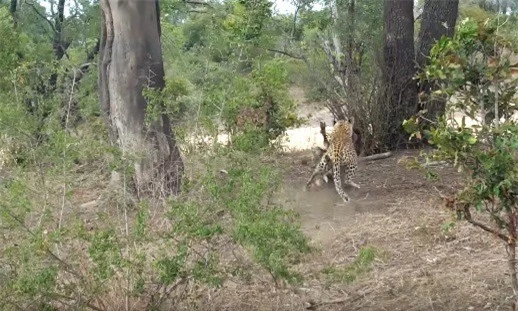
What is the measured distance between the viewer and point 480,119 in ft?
15.3

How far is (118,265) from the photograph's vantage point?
483cm

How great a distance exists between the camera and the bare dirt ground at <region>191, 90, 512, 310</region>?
5.67 metres

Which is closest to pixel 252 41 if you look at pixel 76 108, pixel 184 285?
pixel 76 108

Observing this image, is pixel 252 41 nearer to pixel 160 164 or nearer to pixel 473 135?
pixel 160 164

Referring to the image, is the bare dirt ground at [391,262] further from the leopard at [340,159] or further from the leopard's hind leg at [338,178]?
the leopard at [340,159]

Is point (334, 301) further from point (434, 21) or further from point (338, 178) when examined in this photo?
point (434, 21)

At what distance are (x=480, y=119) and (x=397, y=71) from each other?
749 cm

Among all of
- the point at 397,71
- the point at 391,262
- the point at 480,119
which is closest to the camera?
the point at 480,119

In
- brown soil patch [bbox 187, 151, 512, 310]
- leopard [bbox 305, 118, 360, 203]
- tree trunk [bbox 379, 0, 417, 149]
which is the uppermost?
tree trunk [bbox 379, 0, 417, 149]

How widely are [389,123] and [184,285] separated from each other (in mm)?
7325

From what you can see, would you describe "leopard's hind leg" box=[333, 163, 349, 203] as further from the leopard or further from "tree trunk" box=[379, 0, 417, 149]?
"tree trunk" box=[379, 0, 417, 149]

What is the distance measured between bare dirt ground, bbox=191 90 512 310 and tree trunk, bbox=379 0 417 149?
2504 millimetres

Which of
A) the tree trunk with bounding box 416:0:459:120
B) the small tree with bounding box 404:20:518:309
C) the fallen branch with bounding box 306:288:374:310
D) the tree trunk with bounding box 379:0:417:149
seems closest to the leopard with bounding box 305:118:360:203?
the tree trunk with bounding box 379:0:417:149

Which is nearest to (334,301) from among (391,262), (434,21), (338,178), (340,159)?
(391,262)
